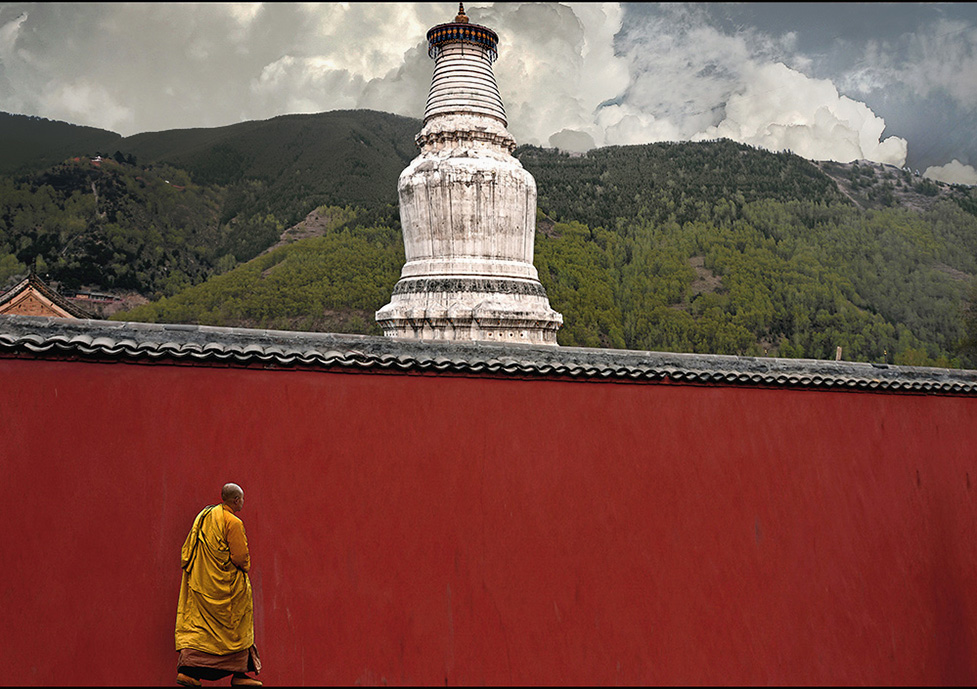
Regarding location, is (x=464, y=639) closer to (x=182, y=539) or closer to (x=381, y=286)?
(x=182, y=539)

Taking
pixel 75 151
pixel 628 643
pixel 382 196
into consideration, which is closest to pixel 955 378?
pixel 628 643

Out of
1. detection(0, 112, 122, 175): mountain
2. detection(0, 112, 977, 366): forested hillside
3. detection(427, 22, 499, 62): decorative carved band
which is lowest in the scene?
detection(427, 22, 499, 62): decorative carved band

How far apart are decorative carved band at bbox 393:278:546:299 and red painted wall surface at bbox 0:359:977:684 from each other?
525 centimetres

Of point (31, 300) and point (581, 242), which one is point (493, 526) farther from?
point (581, 242)

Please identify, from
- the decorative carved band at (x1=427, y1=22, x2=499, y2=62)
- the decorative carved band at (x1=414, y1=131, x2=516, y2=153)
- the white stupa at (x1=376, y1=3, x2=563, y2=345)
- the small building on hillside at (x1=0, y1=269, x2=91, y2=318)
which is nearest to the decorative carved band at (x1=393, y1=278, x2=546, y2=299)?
the white stupa at (x1=376, y1=3, x2=563, y2=345)

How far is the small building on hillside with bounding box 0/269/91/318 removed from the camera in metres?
12.9

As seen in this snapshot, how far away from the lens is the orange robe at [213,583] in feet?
15.0

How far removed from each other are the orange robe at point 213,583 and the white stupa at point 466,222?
6831 mm

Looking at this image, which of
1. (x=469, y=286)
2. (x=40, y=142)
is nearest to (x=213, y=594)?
(x=469, y=286)

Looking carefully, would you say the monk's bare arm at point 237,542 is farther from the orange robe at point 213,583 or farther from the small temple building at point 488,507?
the small temple building at point 488,507

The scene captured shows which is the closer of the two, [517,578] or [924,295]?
[517,578]

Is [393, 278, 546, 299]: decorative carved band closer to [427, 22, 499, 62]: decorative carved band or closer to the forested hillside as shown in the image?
[427, 22, 499, 62]: decorative carved band

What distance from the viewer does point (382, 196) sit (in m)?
43.6

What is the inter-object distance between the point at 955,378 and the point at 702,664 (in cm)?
439
